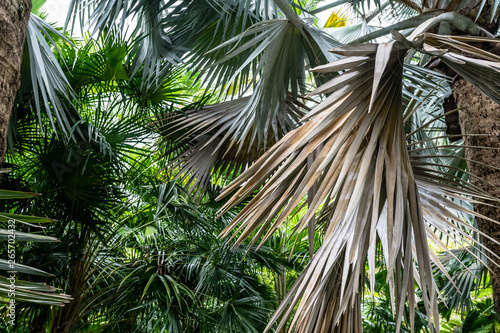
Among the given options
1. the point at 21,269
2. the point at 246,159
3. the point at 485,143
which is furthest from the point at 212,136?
the point at 21,269

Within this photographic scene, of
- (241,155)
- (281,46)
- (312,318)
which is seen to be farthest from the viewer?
(241,155)

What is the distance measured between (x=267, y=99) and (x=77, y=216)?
1.25 metres

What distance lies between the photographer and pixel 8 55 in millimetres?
735

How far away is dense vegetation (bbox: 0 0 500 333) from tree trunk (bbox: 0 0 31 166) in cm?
22

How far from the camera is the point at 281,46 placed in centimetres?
147

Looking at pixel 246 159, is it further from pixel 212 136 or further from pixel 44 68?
pixel 44 68

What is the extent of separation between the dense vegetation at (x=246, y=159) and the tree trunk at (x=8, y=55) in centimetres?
22

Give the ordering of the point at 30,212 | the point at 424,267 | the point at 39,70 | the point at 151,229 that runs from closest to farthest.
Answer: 1. the point at 424,267
2. the point at 39,70
3. the point at 30,212
4. the point at 151,229

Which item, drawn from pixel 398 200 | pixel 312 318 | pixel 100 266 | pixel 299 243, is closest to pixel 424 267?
pixel 398 200

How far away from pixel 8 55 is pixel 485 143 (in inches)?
59.4

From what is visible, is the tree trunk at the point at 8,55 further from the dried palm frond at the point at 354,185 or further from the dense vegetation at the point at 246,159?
the dried palm frond at the point at 354,185

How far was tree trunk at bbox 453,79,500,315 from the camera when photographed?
1.34 m

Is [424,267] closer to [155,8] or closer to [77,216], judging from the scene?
[155,8]

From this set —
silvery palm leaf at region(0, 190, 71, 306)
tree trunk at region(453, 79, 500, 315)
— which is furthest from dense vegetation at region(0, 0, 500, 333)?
tree trunk at region(453, 79, 500, 315)
